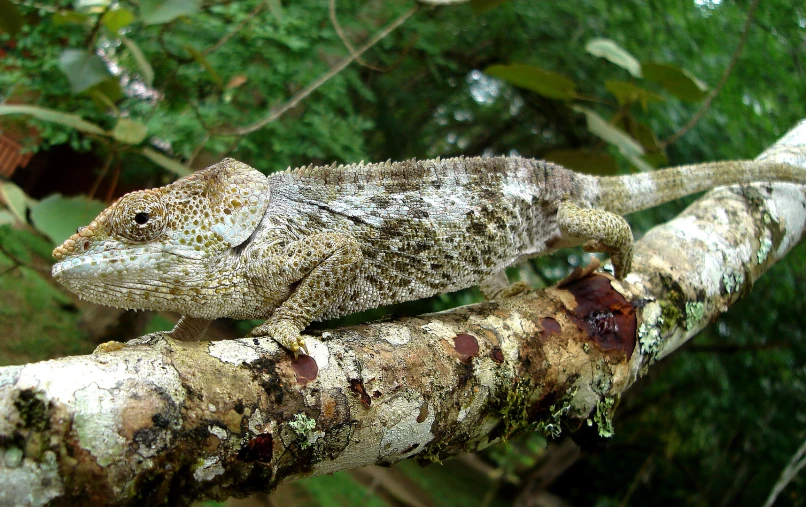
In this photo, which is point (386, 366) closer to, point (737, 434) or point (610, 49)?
point (610, 49)

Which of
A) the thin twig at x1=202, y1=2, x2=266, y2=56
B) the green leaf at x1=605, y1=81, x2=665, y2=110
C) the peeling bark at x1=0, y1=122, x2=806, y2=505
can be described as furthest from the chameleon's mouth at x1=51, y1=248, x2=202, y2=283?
the green leaf at x1=605, y1=81, x2=665, y2=110

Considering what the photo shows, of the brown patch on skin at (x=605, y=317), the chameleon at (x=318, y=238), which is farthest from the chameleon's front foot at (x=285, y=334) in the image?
the brown patch on skin at (x=605, y=317)

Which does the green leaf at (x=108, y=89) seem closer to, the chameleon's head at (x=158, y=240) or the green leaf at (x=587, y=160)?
the chameleon's head at (x=158, y=240)

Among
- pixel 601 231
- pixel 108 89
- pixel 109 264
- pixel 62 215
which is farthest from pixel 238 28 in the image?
pixel 601 231

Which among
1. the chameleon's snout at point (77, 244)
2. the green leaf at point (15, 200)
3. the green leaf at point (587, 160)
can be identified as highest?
the chameleon's snout at point (77, 244)

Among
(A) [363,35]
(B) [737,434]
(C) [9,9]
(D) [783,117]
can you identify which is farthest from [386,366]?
(B) [737,434]

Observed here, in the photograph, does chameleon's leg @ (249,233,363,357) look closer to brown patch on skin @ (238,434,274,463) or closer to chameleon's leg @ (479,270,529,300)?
brown patch on skin @ (238,434,274,463)

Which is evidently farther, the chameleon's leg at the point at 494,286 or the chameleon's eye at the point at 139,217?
the chameleon's leg at the point at 494,286

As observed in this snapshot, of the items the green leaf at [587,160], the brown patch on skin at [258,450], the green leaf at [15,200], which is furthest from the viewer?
the green leaf at [587,160]
